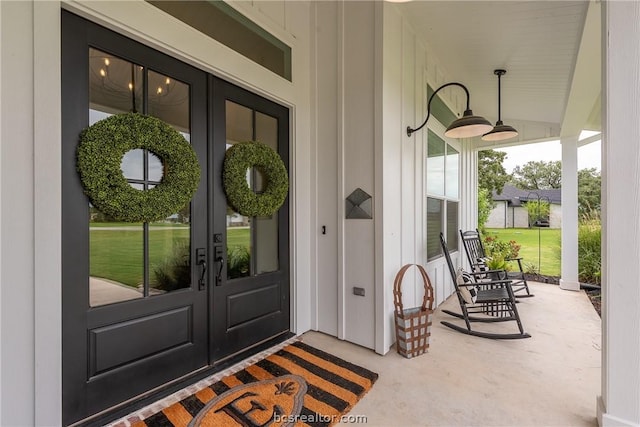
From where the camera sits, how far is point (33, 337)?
1.44 metres

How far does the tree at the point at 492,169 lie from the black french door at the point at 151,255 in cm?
1177

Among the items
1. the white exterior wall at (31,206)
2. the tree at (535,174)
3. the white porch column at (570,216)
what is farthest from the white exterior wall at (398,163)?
the tree at (535,174)

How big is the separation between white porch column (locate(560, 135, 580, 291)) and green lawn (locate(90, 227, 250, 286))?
5.61m

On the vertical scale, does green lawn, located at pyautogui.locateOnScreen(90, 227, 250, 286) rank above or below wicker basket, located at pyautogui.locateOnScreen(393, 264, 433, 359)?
above

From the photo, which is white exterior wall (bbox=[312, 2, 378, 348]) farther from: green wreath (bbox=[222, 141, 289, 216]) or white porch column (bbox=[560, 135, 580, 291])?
white porch column (bbox=[560, 135, 580, 291])

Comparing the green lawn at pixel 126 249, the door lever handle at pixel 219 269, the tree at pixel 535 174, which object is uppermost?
the tree at pixel 535 174

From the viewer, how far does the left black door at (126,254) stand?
5.24 ft

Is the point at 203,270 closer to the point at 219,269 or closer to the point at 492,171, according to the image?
the point at 219,269

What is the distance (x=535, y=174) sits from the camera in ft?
41.8

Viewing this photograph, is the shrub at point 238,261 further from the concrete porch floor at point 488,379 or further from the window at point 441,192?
the window at point 441,192

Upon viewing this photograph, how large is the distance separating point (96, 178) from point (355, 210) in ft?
6.45

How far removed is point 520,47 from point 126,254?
426 centimetres

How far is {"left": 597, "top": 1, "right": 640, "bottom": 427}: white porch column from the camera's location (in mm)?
1525

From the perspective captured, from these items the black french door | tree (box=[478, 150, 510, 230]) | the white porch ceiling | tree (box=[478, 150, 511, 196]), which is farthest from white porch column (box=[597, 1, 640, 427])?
tree (box=[478, 150, 511, 196])
